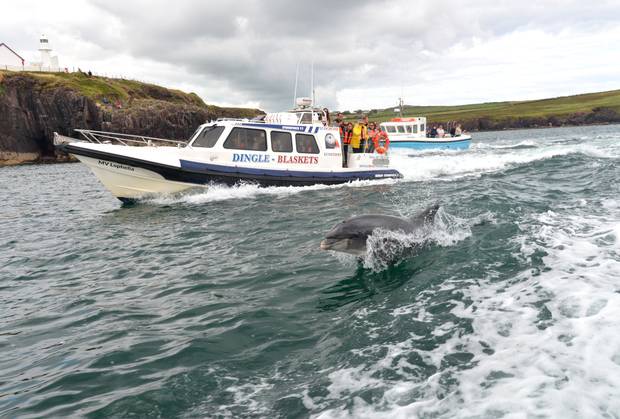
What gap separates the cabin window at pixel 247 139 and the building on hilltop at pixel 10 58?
81.2m

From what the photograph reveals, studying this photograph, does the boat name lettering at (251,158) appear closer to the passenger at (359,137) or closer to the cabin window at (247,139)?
the cabin window at (247,139)

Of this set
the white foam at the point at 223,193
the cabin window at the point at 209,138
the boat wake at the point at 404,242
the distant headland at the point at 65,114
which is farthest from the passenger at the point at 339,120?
the distant headland at the point at 65,114

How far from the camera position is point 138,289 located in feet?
23.5

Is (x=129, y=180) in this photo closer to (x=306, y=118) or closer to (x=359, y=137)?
(x=306, y=118)

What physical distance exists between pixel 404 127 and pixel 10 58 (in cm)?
7996

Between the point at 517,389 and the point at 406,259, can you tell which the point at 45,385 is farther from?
the point at 406,259

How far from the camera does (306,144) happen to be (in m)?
17.8

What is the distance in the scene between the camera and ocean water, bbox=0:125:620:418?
151 inches

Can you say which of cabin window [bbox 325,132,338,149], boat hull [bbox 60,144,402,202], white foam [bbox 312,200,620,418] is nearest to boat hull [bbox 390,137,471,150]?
cabin window [bbox 325,132,338,149]

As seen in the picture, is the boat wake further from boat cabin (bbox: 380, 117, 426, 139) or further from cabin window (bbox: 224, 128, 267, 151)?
boat cabin (bbox: 380, 117, 426, 139)

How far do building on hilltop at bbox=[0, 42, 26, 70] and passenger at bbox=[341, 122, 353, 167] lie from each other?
269 feet

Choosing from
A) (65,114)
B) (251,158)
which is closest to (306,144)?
(251,158)

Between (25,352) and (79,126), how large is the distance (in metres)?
58.4

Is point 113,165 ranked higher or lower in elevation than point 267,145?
lower
